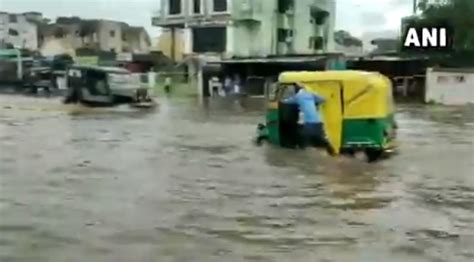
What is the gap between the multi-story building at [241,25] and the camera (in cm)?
5484

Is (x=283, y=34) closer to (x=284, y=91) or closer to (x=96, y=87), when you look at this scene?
(x=96, y=87)

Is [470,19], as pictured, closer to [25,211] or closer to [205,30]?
[205,30]

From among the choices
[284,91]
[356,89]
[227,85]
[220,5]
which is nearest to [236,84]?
[227,85]

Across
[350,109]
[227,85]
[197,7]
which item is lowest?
[227,85]

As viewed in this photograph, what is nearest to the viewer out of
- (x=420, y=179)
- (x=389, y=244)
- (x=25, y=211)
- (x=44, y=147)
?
(x=389, y=244)

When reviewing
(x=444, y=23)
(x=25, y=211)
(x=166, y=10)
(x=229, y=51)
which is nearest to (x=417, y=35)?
(x=444, y=23)

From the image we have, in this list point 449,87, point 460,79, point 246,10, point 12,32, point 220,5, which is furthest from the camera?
point 12,32

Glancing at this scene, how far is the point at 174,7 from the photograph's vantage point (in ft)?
191

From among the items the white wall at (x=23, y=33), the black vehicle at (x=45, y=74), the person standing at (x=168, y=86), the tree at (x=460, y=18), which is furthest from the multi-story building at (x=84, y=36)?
the tree at (x=460, y=18)

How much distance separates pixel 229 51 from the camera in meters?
55.1

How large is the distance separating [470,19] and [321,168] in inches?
1356

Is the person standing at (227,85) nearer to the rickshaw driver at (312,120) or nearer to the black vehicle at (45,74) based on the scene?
the black vehicle at (45,74)

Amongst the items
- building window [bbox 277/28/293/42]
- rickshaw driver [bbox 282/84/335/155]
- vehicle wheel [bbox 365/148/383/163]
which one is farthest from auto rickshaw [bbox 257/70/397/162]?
building window [bbox 277/28/293/42]

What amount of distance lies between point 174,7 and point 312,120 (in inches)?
1764
